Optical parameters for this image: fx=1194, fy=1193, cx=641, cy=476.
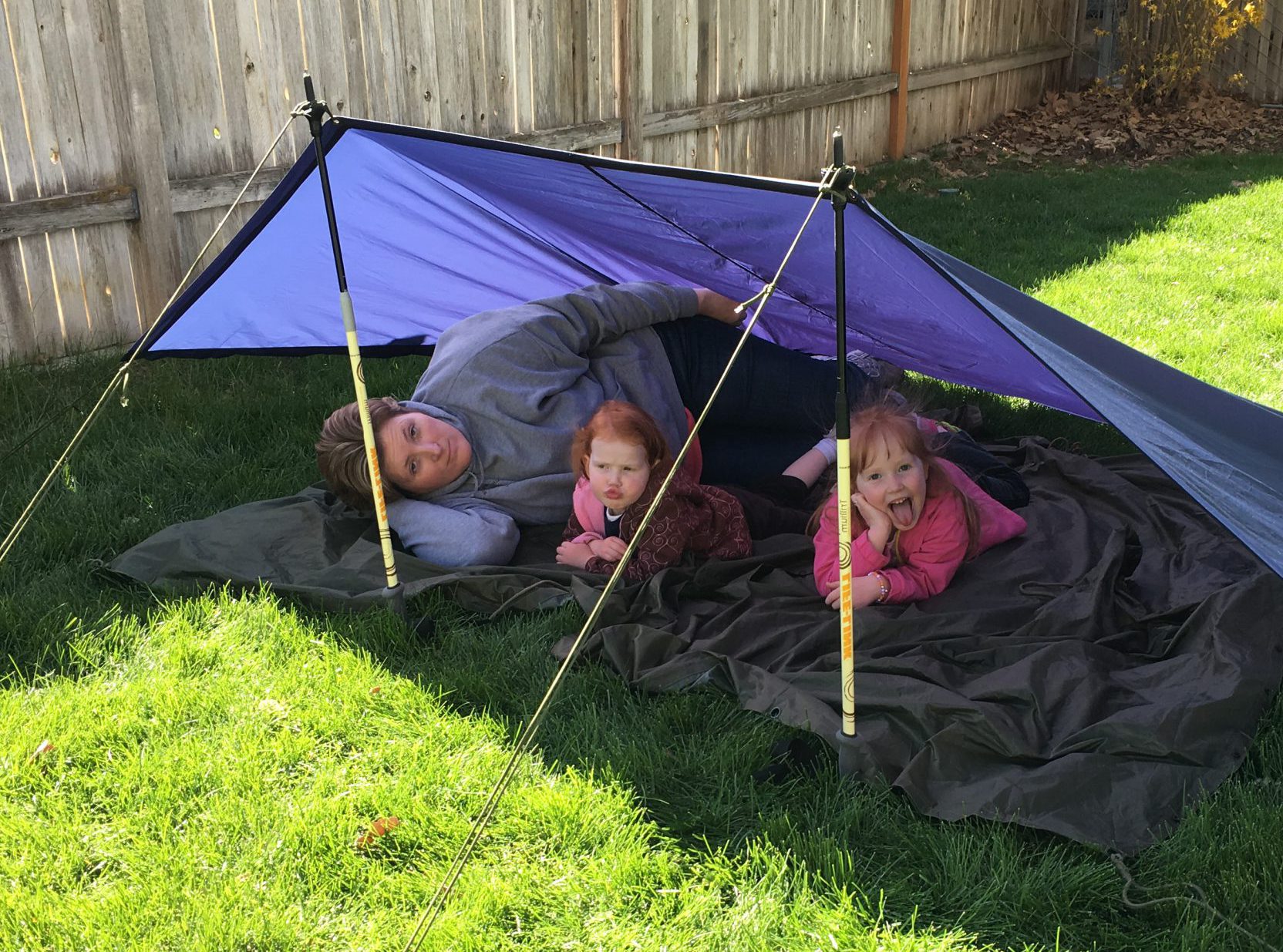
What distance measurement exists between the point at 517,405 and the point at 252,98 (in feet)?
8.57

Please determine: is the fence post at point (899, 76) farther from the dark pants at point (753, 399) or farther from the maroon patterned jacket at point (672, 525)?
the maroon patterned jacket at point (672, 525)

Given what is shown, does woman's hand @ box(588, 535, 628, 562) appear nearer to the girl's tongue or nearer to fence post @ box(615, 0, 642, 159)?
the girl's tongue

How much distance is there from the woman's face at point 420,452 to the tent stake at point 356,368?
304 mm

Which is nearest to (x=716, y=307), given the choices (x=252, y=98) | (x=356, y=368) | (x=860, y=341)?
(x=860, y=341)

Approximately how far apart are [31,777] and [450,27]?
4.44 m

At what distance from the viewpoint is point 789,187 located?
7.38 feet

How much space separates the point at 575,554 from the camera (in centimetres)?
334

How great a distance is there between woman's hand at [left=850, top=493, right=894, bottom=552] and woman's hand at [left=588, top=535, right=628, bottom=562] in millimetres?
644

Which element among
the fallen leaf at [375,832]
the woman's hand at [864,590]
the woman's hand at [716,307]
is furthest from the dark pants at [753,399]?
the fallen leaf at [375,832]

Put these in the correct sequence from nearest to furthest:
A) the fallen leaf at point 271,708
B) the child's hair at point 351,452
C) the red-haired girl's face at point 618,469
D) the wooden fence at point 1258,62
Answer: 1. the fallen leaf at point 271,708
2. the red-haired girl's face at point 618,469
3. the child's hair at point 351,452
4. the wooden fence at point 1258,62

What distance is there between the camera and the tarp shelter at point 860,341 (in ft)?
7.93

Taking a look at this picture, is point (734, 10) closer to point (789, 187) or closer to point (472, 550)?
point (472, 550)

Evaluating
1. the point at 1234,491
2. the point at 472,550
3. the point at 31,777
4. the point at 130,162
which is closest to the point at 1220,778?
the point at 1234,491

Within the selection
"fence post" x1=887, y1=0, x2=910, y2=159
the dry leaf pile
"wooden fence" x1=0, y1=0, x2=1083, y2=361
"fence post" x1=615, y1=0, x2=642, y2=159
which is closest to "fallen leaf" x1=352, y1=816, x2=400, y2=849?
"wooden fence" x1=0, y1=0, x2=1083, y2=361
